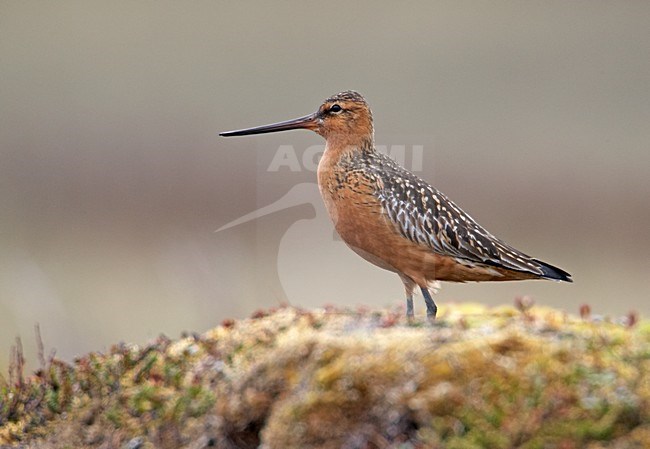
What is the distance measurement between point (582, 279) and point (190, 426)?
10.1 m

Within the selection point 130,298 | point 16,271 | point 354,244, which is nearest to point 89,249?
point 130,298

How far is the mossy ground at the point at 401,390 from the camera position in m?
5.20

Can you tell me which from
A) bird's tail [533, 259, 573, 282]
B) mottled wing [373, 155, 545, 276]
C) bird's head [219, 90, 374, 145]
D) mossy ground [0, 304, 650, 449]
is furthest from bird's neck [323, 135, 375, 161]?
mossy ground [0, 304, 650, 449]

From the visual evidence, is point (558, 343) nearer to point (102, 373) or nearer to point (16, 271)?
point (102, 373)

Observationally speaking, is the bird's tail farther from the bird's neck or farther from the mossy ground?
the mossy ground

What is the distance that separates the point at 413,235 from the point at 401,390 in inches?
145

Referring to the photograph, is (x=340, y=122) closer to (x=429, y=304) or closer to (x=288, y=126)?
(x=288, y=126)

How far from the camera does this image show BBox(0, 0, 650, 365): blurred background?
1392 centimetres

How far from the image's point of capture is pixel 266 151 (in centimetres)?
2548

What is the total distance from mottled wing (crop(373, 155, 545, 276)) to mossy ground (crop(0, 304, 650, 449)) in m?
2.54

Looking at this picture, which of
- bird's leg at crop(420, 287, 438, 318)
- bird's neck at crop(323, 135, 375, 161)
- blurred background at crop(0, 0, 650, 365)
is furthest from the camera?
blurred background at crop(0, 0, 650, 365)

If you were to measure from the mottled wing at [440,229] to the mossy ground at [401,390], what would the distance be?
100 inches

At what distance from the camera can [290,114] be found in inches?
1097

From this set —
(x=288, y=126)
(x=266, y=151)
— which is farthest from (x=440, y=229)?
(x=266, y=151)
